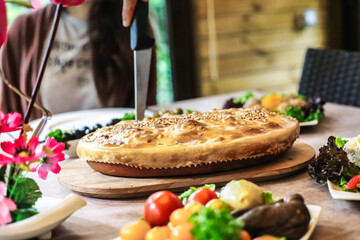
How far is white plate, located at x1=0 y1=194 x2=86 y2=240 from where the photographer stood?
850 mm

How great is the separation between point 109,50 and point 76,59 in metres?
0.21

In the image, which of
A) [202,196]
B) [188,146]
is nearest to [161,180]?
[188,146]

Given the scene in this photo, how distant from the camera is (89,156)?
4.02 feet

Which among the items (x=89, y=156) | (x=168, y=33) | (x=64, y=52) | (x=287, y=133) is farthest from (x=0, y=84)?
(x=287, y=133)

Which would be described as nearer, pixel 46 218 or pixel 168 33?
pixel 46 218

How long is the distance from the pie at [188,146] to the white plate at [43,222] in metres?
0.25

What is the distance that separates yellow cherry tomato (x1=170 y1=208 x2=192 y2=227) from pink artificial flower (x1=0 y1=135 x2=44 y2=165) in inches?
10.1

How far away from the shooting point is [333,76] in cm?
251

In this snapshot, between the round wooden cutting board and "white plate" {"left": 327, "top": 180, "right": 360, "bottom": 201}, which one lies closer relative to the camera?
"white plate" {"left": 327, "top": 180, "right": 360, "bottom": 201}

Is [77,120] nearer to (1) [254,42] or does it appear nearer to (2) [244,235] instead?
(2) [244,235]

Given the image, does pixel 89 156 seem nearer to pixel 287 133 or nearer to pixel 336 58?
pixel 287 133

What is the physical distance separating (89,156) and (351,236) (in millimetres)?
652

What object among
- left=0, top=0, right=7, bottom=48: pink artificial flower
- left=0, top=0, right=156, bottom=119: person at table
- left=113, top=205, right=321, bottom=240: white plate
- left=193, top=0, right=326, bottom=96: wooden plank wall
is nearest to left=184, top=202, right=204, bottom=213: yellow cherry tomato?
left=113, top=205, right=321, bottom=240: white plate

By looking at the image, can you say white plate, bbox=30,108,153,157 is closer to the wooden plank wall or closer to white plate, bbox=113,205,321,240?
white plate, bbox=113,205,321,240
